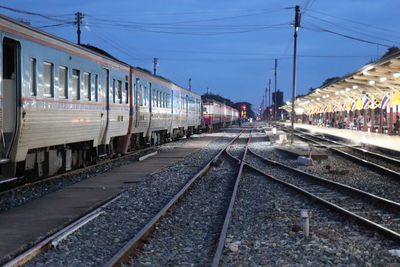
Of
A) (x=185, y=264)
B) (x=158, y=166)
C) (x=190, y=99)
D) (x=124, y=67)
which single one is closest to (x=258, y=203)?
(x=185, y=264)

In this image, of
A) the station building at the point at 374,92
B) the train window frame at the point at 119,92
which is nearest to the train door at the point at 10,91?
the train window frame at the point at 119,92

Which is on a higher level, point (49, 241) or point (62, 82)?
point (62, 82)

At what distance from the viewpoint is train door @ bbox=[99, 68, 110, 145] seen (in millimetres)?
14648

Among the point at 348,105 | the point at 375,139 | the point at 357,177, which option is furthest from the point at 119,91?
the point at 348,105

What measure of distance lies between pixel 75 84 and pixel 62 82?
872 mm

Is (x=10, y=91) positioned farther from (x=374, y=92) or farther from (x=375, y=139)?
(x=374, y=92)

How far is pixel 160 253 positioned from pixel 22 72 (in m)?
4.67

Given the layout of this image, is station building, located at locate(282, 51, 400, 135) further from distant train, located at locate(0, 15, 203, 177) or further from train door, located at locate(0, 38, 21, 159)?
train door, located at locate(0, 38, 21, 159)

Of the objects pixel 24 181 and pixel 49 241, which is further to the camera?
pixel 24 181

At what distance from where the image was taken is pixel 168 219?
8.36m

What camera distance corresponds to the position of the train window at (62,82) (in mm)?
11242

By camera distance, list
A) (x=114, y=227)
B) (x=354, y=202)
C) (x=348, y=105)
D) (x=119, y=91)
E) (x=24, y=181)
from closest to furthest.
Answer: (x=114, y=227), (x=354, y=202), (x=24, y=181), (x=119, y=91), (x=348, y=105)

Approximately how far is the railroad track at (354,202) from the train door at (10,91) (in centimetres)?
581

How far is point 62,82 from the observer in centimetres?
1145
